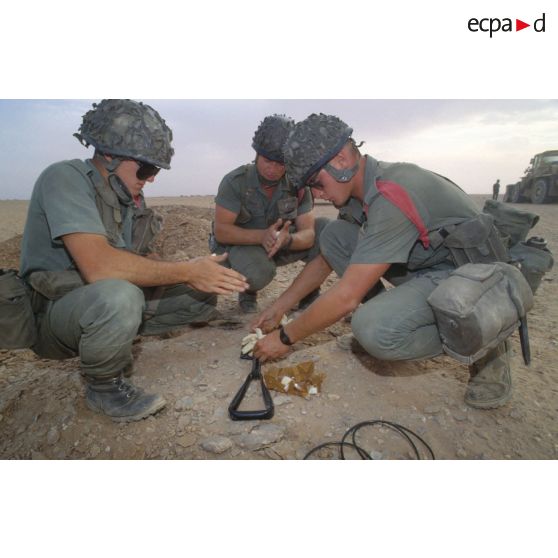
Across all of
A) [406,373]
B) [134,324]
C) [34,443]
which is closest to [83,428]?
[34,443]

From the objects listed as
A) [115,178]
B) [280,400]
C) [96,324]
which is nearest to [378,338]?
[280,400]

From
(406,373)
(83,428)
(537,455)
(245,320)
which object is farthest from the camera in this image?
(245,320)

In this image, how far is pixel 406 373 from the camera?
2.67 m

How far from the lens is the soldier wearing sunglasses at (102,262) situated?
2104mm

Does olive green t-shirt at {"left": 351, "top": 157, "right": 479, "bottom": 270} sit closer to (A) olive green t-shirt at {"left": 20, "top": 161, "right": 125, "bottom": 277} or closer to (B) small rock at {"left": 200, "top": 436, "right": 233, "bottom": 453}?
(B) small rock at {"left": 200, "top": 436, "right": 233, "bottom": 453}

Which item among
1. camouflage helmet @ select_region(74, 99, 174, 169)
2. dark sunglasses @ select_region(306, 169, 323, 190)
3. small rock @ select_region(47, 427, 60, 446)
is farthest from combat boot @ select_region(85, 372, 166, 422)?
dark sunglasses @ select_region(306, 169, 323, 190)

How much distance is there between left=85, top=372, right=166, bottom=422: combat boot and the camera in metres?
2.21

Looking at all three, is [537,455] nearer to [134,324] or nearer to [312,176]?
[312,176]

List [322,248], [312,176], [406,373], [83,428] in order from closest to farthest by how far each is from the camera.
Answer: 1. [83,428]
2. [312,176]
3. [406,373]
4. [322,248]

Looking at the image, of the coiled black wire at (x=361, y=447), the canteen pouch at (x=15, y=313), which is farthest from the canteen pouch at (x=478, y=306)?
the canteen pouch at (x=15, y=313)

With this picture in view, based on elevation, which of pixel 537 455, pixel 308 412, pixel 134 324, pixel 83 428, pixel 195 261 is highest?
pixel 195 261

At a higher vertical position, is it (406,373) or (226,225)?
(226,225)

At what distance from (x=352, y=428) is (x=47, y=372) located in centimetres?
215

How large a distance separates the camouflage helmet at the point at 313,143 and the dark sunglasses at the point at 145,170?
851 millimetres
